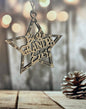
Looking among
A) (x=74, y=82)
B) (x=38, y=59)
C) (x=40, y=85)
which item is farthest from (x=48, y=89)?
(x=74, y=82)

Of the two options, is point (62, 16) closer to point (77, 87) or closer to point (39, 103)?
point (77, 87)

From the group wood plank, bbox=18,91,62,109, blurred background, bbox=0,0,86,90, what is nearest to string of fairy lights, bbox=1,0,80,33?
blurred background, bbox=0,0,86,90

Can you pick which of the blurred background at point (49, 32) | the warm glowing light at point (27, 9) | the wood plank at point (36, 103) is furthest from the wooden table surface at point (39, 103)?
the warm glowing light at point (27, 9)

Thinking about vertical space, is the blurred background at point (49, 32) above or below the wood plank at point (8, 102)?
above

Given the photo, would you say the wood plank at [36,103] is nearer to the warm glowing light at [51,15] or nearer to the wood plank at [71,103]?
the wood plank at [71,103]

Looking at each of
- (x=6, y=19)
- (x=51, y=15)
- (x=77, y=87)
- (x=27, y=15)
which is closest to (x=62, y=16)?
(x=51, y=15)

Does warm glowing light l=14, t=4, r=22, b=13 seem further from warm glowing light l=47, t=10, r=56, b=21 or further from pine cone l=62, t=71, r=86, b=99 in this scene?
pine cone l=62, t=71, r=86, b=99

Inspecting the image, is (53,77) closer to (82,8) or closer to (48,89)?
(48,89)
